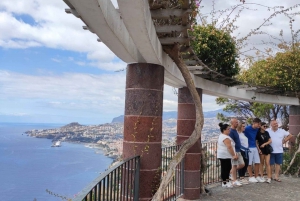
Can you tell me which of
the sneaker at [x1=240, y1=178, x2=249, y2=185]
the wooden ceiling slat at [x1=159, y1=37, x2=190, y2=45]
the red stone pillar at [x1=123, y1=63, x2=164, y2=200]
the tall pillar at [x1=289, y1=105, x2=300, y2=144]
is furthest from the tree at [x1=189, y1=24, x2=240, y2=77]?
the tall pillar at [x1=289, y1=105, x2=300, y2=144]

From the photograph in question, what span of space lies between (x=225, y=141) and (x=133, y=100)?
310 cm

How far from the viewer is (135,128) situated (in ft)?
13.5

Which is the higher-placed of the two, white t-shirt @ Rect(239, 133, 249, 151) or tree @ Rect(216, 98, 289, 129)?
tree @ Rect(216, 98, 289, 129)

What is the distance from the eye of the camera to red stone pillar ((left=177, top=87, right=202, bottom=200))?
239 inches

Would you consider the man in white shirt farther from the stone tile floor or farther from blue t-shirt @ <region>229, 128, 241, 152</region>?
blue t-shirt @ <region>229, 128, 241, 152</region>

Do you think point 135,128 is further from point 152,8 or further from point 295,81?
point 295,81

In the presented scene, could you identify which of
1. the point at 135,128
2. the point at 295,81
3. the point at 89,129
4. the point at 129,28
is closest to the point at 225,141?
the point at 135,128

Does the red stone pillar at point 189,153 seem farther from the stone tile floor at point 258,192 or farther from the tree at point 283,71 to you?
the tree at point 283,71

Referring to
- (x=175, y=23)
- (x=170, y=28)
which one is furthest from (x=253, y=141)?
(x=170, y=28)

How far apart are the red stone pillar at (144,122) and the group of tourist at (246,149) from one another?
2.84m

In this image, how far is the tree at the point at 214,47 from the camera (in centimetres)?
574

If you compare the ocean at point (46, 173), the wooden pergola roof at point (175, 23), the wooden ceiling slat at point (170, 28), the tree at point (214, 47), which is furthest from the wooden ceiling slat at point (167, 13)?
the ocean at point (46, 173)

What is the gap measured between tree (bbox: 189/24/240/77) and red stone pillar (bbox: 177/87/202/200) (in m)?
0.89

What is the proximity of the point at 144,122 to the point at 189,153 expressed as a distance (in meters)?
2.26
